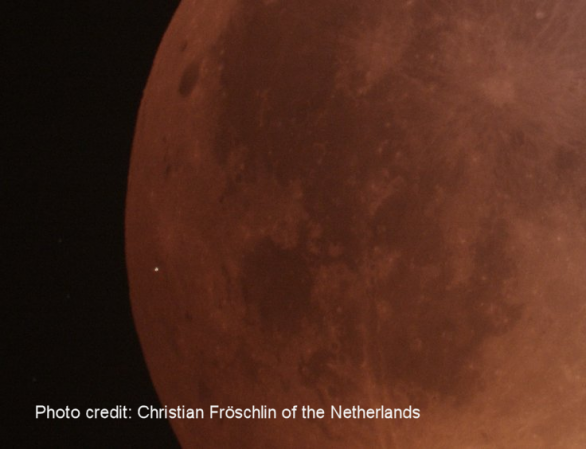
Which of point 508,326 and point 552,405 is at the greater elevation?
point 508,326

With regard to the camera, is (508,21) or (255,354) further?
(255,354)

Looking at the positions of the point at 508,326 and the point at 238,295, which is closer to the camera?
the point at 508,326

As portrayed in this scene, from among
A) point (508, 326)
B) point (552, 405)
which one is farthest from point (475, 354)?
point (552, 405)

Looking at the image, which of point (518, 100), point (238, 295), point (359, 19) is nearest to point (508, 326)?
point (518, 100)

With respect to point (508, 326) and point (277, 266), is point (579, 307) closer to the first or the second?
point (508, 326)

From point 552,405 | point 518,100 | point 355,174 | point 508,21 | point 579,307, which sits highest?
point 508,21

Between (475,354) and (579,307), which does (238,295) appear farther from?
(579,307)
